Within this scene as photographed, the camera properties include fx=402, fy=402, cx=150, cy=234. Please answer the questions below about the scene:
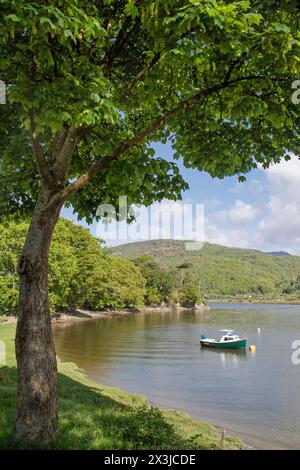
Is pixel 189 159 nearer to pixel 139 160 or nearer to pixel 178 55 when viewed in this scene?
pixel 139 160

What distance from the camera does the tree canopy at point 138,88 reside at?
6.42 m

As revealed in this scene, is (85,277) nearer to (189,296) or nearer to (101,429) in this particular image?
(101,429)

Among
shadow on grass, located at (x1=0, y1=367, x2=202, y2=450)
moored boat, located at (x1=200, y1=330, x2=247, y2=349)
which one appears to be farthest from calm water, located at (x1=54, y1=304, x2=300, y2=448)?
shadow on grass, located at (x1=0, y1=367, x2=202, y2=450)

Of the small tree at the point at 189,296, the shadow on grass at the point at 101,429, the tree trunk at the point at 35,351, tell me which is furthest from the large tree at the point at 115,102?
the small tree at the point at 189,296

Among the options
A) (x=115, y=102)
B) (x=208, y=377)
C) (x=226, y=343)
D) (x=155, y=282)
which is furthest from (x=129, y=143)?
(x=155, y=282)

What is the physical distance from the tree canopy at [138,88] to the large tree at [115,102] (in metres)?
0.03

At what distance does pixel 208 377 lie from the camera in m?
33.8

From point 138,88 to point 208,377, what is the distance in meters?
29.3

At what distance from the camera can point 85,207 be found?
1186cm

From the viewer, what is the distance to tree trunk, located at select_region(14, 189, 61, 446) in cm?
798

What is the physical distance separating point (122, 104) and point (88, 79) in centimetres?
214
